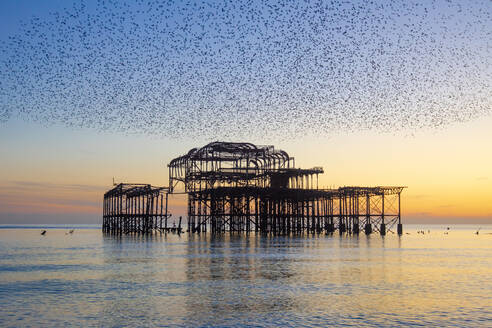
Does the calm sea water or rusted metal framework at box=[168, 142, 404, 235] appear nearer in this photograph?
the calm sea water

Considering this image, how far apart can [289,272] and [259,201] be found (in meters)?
54.3

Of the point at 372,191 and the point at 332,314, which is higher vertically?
the point at 372,191

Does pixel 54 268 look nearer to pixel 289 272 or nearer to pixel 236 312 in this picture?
pixel 289 272

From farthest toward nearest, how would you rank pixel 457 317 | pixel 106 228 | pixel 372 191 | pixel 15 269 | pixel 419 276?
pixel 106 228 < pixel 372 191 < pixel 15 269 < pixel 419 276 < pixel 457 317

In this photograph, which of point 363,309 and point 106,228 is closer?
point 363,309

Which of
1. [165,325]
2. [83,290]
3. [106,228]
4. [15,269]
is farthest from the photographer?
[106,228]

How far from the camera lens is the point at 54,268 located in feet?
126

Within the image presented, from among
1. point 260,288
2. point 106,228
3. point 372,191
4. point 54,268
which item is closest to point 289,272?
point 260,288

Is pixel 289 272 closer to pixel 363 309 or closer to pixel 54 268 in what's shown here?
pixel 363 309

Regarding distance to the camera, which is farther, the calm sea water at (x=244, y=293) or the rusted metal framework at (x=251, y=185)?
the rusted metal framework at (x=251, y=185)

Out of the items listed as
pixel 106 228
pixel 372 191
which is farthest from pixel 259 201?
pixel 106 228

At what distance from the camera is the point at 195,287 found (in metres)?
28.1

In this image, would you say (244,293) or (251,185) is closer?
(244,293)

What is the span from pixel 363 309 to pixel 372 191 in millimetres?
64980
